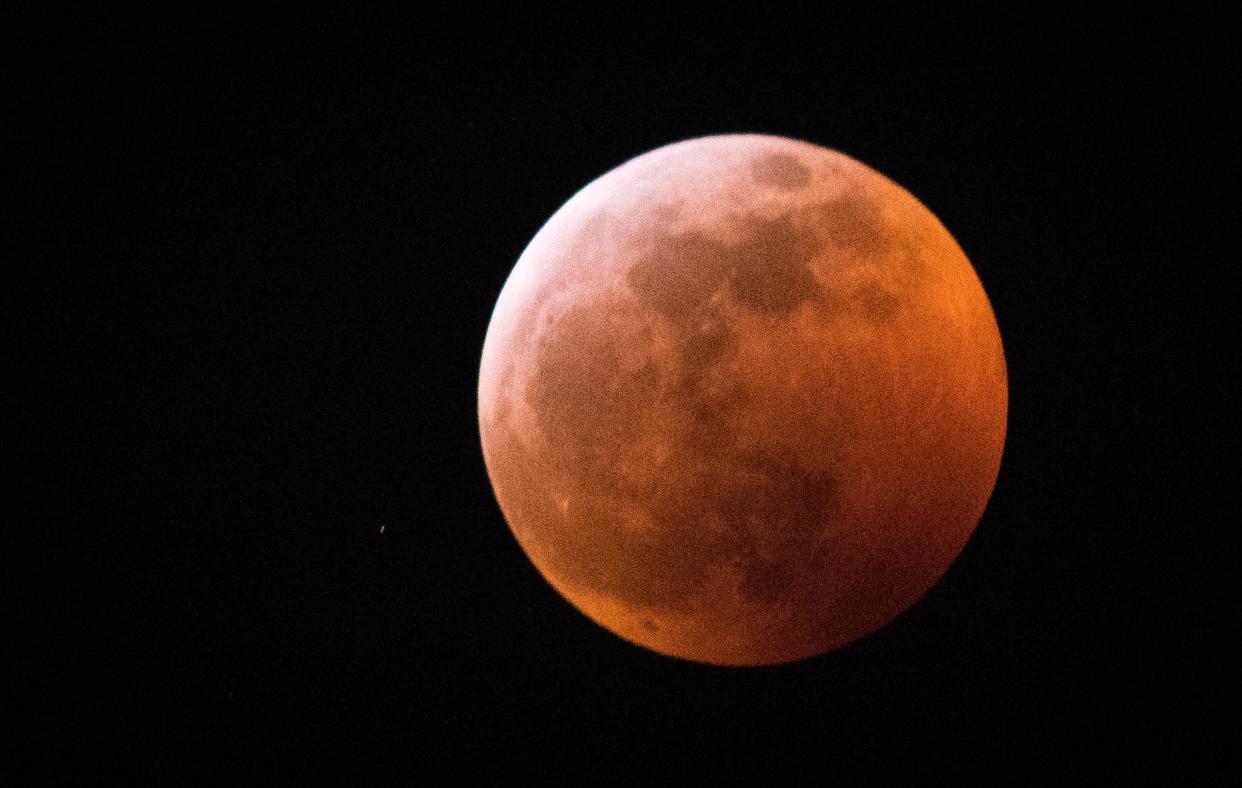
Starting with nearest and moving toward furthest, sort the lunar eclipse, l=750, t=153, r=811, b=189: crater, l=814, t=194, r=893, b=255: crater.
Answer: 1. the lunar eclipse
2. l=814, t=194, r=893, b=255: crater
3. l=750, t=153, r=811, b=189: crater

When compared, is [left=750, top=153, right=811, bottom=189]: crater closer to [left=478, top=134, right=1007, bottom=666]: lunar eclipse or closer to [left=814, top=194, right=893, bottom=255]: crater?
[left=478, top=134, right=1007, bottom=666]: lunar eclipse

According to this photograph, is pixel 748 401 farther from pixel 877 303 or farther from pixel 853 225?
pixel 853 225

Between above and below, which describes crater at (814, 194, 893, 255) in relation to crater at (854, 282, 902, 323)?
above

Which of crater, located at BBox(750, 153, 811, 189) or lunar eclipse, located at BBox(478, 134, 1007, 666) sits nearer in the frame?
lunar eclipse, located at BBox(478, 134, 1007, 666)

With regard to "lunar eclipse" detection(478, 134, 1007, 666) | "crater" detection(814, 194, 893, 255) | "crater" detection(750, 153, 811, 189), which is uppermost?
"crater" detection(750, 153, 811, 189)

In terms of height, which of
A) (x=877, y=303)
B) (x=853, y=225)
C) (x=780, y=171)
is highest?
(x=780, y=171)

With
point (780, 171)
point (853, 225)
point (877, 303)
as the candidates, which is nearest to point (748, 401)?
point (877, 303)

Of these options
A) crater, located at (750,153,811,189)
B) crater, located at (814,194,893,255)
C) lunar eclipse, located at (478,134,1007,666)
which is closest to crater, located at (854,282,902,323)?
lunar eclipse, located at (478,134,1007,666)

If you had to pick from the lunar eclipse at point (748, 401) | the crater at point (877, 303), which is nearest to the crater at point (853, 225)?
the lunar eclipse at point (748, 401)

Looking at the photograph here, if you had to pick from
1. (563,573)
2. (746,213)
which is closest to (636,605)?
(563,573)

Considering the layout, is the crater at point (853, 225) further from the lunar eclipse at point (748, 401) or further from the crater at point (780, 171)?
the crater at point (780, 171)
